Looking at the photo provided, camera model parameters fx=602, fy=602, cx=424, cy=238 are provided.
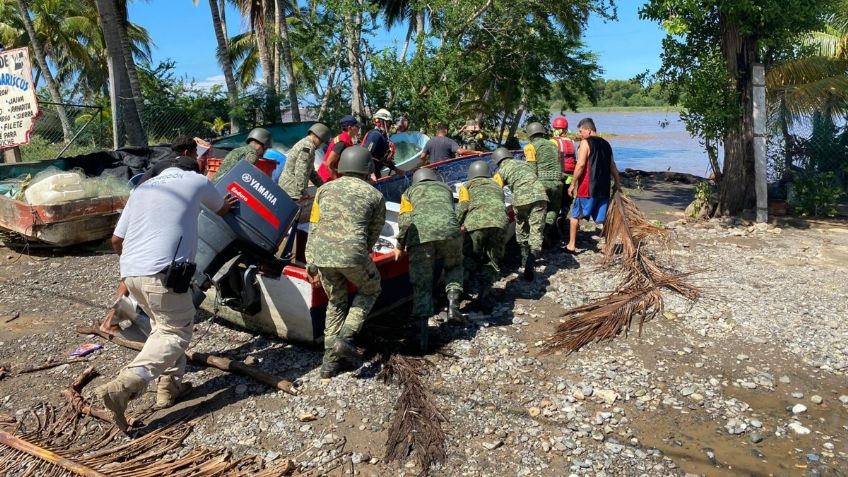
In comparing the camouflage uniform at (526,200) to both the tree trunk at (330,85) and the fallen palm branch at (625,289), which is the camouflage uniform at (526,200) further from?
the tree trunk at (330,85)

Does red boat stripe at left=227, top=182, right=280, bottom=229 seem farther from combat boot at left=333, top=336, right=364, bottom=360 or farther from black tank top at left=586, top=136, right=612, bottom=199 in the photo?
black tank top at left=586, top=136, right=612, bottom=199

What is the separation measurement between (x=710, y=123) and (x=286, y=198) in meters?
6.90

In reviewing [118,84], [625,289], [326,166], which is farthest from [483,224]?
[118,84]

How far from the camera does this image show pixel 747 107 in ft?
29.0

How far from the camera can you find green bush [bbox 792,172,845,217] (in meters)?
9.12

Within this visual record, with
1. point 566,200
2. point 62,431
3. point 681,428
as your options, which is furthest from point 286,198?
point 566,200

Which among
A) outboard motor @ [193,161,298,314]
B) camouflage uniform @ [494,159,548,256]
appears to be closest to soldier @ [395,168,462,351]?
outboard motor @ [193,161,298,314]

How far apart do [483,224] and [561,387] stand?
1793 mm

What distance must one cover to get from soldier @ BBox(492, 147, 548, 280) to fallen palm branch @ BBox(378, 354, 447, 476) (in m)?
2.44

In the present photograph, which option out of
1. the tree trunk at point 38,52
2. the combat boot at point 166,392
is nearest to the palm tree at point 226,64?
the tree trunk at point 38,52

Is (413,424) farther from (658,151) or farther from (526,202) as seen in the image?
(658,151)

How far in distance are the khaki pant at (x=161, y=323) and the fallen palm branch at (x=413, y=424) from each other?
144 cm

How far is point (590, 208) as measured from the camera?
7434mm

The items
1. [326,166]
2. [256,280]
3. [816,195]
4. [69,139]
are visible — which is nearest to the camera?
[256,280]
